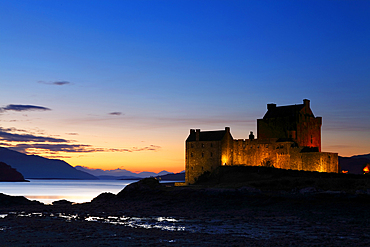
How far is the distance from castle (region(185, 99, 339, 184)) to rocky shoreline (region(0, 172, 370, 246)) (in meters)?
25.1

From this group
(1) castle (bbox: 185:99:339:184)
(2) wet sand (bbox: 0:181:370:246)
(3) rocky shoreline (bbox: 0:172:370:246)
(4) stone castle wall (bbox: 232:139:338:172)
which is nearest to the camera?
(2) wet sand (bbox: 0:181:370:246)

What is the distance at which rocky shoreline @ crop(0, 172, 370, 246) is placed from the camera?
2322 cm

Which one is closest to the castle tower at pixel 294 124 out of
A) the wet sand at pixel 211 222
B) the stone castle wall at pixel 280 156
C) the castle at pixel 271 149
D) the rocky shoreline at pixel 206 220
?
the castle at pixel 271 149

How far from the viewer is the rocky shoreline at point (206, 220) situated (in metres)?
23.2

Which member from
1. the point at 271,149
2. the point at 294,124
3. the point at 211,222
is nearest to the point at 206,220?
the point at 211,222

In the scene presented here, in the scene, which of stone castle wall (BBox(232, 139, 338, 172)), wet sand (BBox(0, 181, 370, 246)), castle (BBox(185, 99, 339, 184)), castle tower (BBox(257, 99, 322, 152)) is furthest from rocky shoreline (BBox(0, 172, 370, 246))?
castle tower (BBox(257, 99, 322, 152))

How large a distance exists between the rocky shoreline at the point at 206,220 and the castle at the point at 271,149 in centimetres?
2507

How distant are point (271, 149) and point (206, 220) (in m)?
44.7

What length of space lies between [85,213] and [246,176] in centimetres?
3275

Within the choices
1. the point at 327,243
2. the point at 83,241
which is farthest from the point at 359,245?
the point at 83,241

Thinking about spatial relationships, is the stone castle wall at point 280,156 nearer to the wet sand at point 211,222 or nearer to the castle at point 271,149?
the castle at point 271,149

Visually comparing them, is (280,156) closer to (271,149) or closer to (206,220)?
(271,149)

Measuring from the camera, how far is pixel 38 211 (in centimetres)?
3897

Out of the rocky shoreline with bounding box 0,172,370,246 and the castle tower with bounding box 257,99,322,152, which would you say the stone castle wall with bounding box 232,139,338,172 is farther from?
the rocky shoreline with bounding box 0,172,370,246
